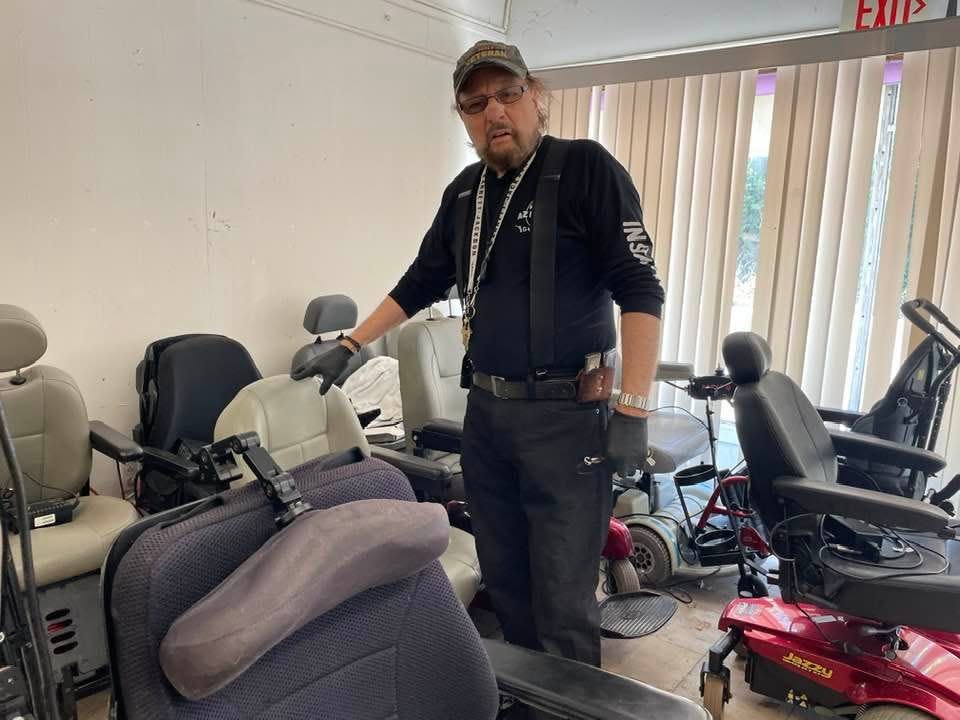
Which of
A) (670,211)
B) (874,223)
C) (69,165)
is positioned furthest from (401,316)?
(874,223)

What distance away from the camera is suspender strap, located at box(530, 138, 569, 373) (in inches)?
55.5

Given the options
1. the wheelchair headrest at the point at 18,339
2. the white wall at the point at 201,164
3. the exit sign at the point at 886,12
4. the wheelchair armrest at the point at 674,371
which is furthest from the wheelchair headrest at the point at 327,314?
the exit sign at the point at 886,12

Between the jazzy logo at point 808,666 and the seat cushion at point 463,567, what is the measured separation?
792mm

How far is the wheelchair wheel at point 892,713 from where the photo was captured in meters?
1.49

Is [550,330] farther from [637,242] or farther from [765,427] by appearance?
[765,427]

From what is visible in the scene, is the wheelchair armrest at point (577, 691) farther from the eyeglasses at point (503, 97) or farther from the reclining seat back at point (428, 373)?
the reclining seat back at point (428, 373)

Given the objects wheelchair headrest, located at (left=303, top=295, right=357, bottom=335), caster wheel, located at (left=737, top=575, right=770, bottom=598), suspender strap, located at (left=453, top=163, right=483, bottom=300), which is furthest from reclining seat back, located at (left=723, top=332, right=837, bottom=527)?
wheelchair headrest, located at (left=303, top=295, right=357, bottom=335)

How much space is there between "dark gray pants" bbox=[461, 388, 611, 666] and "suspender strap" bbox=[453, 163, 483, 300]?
0.28m

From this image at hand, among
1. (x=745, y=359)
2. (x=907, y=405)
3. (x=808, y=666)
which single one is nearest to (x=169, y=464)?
(x=745, y=359)

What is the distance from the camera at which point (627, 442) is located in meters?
1.34

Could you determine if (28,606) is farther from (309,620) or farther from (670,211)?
(670,211)

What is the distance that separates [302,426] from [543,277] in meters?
0.88

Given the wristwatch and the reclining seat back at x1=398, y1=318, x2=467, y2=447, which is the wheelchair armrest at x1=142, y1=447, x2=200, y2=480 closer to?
the reclining seat back at x1=398, y1=318, x2=467, y2=447

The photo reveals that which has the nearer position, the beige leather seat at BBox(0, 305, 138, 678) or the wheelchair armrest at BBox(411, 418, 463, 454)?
the beige leather seat at BBox(0, 305, 138, 678)
